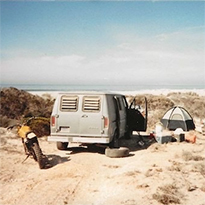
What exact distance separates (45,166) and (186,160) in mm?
4133

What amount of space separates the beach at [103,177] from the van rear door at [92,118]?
0.80m

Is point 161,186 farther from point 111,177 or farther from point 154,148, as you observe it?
point 154,148

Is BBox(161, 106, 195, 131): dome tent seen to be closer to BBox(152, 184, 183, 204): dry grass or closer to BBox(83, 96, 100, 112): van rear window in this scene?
BBox(83, 96, 100, 112): van rear window

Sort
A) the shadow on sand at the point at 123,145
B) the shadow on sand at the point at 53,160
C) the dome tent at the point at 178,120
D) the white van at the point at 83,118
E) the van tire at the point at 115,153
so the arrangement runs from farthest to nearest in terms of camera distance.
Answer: the dome tent at the point at 178,120, the shadow on sand at the point at 123,145, the white van at the point at 83,118, the van tire at the point at 115,153, the shadow on sand at the point at 53,160

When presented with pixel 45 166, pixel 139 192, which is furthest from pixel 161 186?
pixel 45 166

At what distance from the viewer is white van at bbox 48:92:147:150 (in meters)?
10.1

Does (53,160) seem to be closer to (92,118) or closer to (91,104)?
(92,118)

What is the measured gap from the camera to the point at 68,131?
10.4m

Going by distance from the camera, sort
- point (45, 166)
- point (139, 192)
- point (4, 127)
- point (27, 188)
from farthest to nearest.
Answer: point (4, 127) → point (45, 166) → point (27, 188) → point (139, 192)

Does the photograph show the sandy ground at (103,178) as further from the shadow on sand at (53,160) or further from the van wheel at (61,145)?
the van wheel at (61,145)

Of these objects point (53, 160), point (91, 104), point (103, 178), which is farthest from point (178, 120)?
point (103, 178)

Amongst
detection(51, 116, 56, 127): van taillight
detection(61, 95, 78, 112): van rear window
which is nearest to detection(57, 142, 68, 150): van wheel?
detection(51, 116, 56, 127): van taillight

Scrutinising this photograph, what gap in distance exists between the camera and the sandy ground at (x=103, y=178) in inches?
246

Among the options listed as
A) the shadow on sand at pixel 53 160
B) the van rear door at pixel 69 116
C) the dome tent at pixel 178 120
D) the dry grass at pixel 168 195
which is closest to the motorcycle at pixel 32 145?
the shadow on sand at pixel 53 160
